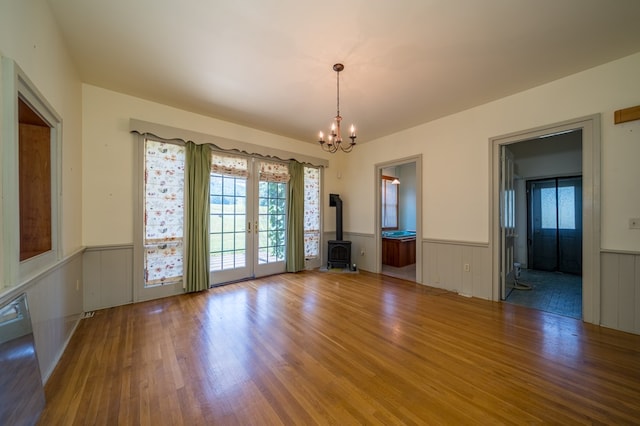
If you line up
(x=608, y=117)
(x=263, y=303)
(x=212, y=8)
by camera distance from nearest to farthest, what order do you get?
(x=212, y=8)
(x=608, y=117)
(x=263, y=303)

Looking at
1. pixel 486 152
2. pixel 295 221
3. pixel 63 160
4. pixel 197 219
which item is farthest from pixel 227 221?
pixel 486 152

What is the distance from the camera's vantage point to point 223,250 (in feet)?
13.6

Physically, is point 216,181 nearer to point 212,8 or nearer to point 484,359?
point 212,8

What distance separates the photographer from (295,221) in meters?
4.94

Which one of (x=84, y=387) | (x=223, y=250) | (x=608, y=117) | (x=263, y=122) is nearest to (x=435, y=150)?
(x=608, y=117)

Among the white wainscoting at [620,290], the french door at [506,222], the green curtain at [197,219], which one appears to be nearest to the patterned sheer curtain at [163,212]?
the green curtain at [197,219]

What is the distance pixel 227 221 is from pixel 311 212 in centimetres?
189

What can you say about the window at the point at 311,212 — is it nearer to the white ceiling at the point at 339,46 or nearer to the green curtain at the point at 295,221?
the green curtain at the point at 295,221

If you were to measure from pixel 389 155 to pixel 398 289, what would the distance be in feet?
8.52

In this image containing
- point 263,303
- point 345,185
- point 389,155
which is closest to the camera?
point 263,303

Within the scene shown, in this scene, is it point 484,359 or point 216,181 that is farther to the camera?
point 216,181

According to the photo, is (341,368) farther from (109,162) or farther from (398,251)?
(398,251)

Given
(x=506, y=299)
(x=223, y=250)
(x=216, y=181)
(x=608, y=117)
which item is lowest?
(x=506, y=299)

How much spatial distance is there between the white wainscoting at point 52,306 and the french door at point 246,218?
1679mm
